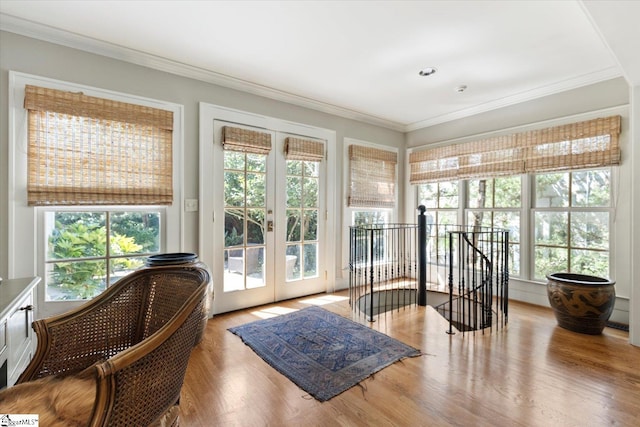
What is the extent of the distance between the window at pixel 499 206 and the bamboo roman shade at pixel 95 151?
12.3 feet

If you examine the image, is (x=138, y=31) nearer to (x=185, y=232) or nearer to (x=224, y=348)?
(x=185, y=232)

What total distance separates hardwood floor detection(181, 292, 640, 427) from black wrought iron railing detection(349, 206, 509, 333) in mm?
608

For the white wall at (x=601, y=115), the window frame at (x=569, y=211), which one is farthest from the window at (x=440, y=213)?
the window frame at (x=569, y=211)

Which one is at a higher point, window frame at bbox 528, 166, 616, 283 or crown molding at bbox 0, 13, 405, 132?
crown molding at bbox 0, 13, 405, 132

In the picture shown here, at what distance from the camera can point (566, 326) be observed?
9.07ft

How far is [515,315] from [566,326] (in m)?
0.45

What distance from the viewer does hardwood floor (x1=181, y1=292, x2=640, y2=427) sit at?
63.1 inches

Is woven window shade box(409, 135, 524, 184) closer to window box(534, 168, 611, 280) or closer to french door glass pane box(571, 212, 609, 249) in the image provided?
window box(534, 168, 611, 280)

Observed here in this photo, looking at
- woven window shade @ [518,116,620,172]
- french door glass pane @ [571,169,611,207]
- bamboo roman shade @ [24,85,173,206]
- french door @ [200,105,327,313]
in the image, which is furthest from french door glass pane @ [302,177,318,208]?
french door glass pane @ [571,169,611,207]

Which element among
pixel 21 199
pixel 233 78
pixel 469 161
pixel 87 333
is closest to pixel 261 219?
pixel 233 78

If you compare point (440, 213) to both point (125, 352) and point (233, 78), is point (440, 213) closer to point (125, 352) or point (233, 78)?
point (233, 78)

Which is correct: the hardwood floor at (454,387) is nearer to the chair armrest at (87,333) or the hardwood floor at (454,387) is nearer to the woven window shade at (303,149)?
the chair armrest at (87,333)

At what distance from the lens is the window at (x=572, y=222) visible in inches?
121

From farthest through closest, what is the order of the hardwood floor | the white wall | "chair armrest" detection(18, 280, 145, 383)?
the white wall → the hardwood floor → "chair armrest" detection(18, 280, 145, 383)
